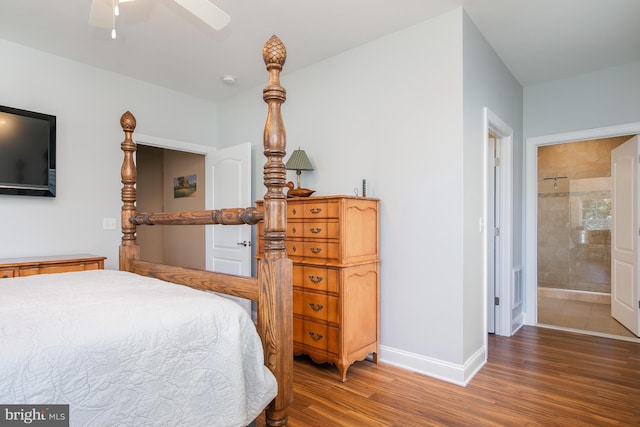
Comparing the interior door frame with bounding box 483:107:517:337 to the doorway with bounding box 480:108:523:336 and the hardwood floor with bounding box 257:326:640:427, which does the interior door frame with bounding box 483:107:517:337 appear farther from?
the hardwood floor with bounding box 257:326:640:427

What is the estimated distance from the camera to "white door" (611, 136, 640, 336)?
137 inches

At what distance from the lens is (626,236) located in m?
3.67

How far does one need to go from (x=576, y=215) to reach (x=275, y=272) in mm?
6024

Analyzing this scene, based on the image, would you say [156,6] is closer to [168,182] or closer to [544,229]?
[168,182]

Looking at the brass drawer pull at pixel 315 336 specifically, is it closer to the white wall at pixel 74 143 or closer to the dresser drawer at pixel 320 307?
the dresser drawer at pixel 320 307

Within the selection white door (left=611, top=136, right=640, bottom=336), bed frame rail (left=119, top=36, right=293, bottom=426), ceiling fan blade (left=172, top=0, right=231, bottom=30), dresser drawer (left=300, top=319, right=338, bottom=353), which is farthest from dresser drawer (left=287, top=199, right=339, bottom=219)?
white door (left=611, top=136, right=640, bottom=336)

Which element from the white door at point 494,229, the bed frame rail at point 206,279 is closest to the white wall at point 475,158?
the white door at point 494,229

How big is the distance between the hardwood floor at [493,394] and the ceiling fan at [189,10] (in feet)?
7.40

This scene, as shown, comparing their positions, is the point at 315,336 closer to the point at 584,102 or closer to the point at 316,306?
the point at 316,306

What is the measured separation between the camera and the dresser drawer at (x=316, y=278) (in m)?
2.50

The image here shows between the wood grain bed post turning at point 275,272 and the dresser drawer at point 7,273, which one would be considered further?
the dresser drawer at point 7,273

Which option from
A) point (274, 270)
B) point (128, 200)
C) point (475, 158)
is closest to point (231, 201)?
point (128, 200)

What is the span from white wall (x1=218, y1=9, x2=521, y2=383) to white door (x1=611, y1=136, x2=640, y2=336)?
1.67m

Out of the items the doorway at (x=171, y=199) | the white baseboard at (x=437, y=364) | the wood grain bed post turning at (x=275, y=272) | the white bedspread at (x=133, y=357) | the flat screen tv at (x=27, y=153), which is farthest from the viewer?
the doorway at (x=171, y=199)
